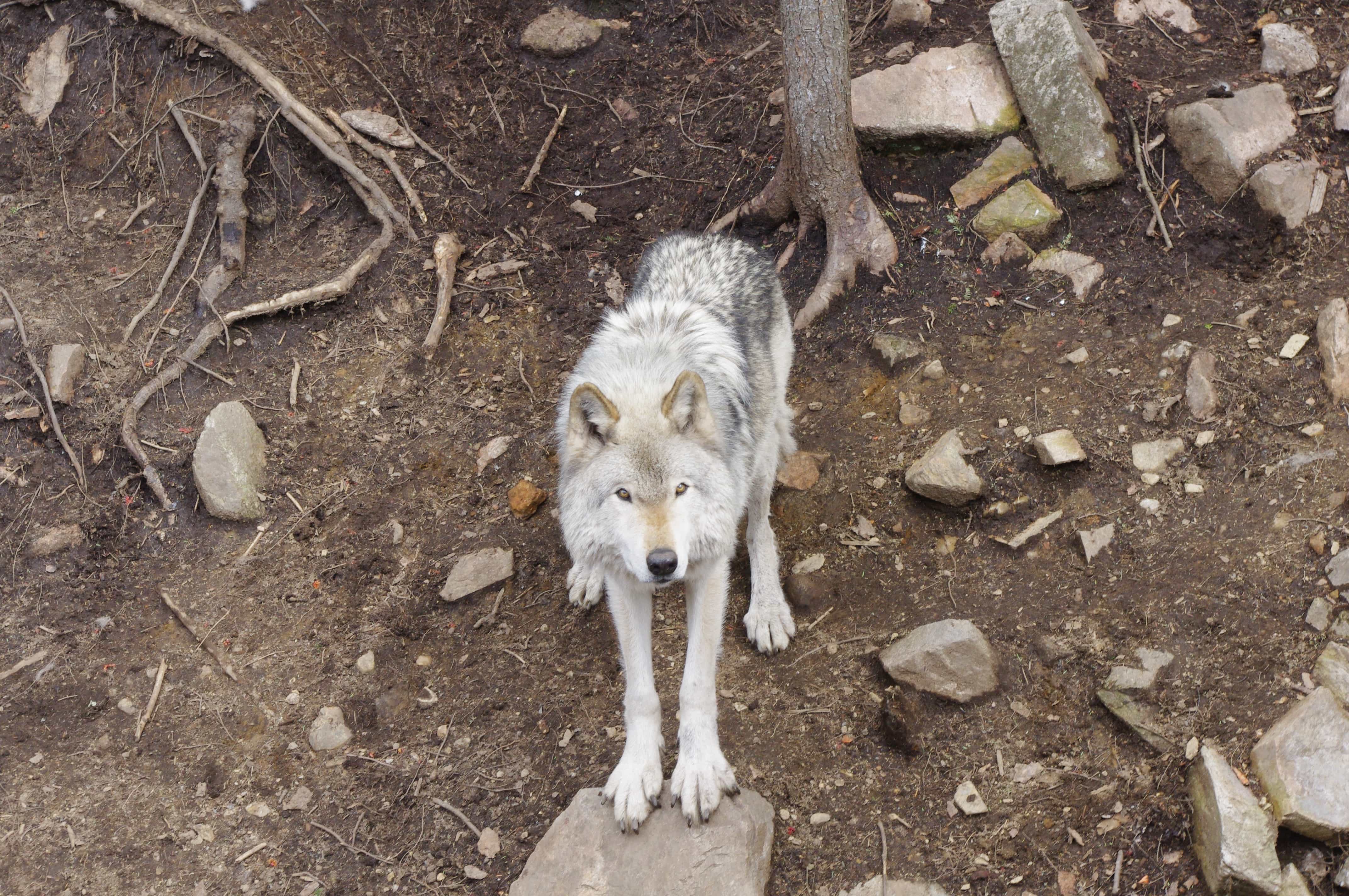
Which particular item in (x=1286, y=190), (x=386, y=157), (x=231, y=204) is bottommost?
(x=231, y=204)

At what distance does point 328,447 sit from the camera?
20.3ft

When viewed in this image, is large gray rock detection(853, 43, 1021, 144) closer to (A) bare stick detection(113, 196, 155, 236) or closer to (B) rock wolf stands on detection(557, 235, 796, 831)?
(B) rock wolf stands on detection(557, 235, 796, 831)

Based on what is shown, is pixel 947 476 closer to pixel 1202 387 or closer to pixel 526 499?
pixel 1202 387

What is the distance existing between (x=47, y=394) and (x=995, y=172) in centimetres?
709

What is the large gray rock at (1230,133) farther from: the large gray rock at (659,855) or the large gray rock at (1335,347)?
the large gray rock at (659,855)

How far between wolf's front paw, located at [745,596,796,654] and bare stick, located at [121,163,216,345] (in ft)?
17.0

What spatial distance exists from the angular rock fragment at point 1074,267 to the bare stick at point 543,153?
14.4 feet

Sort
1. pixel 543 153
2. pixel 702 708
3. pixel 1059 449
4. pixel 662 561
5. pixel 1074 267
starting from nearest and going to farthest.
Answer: pixel 662 561 → pixel 702 708 → pixel 1059 449 → pixel 1074 267 → pixel 543 153

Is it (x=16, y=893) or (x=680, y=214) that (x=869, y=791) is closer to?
(x=16, y=893)

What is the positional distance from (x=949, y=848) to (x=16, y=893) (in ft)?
14.8

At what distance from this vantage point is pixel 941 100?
6699 millimetres

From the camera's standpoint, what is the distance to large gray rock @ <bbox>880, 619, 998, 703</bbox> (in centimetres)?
432

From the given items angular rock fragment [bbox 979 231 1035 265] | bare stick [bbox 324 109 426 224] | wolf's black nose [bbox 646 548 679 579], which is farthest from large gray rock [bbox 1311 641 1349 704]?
bare stick [bbox 324 109 426 224]

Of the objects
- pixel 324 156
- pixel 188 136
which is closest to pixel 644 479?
pixel 324 156
